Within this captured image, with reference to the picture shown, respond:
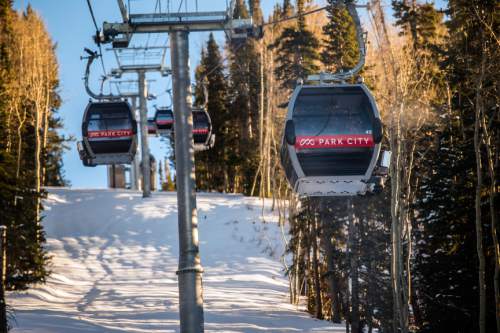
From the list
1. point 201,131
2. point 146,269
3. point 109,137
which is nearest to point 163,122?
point 201,131

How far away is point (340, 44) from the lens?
94.1ft

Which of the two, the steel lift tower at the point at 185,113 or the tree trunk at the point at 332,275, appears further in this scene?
the tree trunk at the point at 332,275

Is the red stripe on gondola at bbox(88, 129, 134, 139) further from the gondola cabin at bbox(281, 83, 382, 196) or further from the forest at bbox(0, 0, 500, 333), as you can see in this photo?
the gondola cabin at bbox(281, 83, 382, 196)

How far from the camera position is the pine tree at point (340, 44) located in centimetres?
2811

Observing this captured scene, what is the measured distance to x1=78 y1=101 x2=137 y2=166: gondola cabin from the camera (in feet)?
60.6

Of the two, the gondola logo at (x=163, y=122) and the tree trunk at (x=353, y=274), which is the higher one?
the gondola logo at (x=163, y=122)

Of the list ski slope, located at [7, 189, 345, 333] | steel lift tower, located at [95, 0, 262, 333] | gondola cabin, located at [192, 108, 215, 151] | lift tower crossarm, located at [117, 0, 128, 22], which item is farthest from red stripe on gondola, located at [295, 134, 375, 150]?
gondola cabin, located at [192, 108, 215, 151]

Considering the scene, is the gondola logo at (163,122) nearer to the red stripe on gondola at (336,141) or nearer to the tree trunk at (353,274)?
the tree trunk at (353,274)

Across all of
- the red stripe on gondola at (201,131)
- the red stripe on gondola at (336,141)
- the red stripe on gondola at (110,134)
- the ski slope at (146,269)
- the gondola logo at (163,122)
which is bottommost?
the ski slope at (146,269)

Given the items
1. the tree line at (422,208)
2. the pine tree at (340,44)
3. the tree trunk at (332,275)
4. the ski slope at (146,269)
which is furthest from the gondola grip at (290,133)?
the pine tree at (340,44)

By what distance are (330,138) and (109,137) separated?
7.84 m

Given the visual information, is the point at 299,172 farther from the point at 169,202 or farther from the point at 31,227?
the point at 169,202

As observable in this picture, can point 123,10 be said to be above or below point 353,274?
above

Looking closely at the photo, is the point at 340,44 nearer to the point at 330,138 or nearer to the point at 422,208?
the point at 422,208
